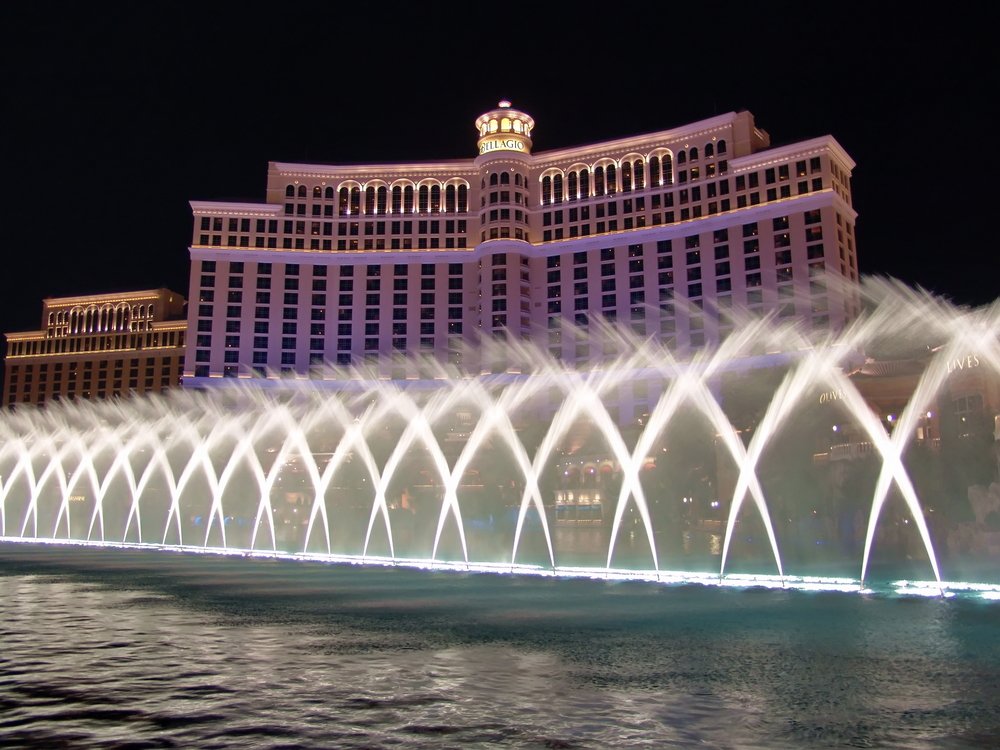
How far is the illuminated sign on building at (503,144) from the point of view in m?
108

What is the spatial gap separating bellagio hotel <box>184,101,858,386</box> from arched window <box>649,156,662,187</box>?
18cm

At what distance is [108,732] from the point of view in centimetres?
949

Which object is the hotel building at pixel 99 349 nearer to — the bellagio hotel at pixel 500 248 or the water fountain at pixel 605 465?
the water fountain at pixel 605 465

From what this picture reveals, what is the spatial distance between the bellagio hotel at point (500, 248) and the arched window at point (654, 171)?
179mm

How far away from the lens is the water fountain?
39.1 m

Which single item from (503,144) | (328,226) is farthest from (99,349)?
(503,144)

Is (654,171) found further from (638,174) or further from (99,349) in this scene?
(99,349)

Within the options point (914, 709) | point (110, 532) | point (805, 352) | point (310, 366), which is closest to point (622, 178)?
point (805, 352)

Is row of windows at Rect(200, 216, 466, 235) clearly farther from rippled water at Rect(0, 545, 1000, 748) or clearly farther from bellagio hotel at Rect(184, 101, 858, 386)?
rippled water at Rect(0, 545, 1000, 748)

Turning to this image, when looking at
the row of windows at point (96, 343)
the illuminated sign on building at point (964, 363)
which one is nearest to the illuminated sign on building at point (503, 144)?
the row of windows at point (96, 343)

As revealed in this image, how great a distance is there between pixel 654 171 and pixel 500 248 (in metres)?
21.7

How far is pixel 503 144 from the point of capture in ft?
354

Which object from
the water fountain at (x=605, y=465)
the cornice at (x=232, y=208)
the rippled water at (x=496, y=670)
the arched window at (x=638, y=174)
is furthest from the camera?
the cornice at (x=232, y=208)

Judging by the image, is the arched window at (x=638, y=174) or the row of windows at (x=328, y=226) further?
the row of windows at (x=328, y=226)
